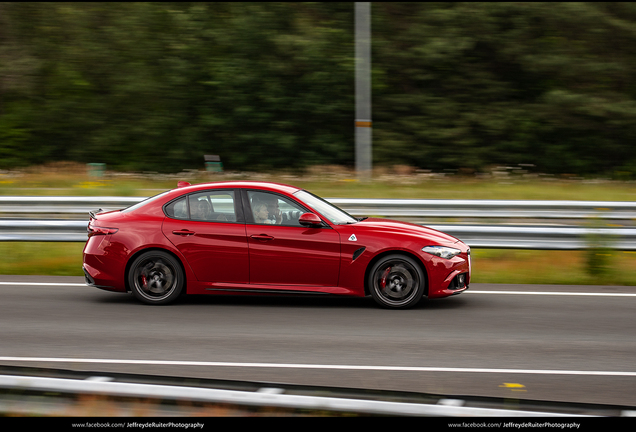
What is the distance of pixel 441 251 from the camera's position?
7.95 m

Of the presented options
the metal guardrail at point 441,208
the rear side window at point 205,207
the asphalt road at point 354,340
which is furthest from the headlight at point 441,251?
the metal guardrail at point 441,208

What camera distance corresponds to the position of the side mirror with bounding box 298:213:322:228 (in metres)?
7.91

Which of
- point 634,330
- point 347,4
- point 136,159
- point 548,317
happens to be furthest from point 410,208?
point 136,159

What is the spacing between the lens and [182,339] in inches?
263

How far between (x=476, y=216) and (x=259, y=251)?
4481mm

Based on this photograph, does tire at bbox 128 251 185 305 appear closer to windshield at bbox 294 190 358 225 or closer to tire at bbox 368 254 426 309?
windshield at bbox 294 190 358 225

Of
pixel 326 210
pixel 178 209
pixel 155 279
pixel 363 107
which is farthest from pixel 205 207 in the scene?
pixel 363 107

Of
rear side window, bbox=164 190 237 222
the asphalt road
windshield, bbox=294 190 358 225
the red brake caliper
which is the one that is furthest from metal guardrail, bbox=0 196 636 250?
rear side window, bbox=164 190 237 222

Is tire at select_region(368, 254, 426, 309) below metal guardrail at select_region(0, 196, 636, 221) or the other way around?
below

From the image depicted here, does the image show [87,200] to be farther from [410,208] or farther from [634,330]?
[634,330]

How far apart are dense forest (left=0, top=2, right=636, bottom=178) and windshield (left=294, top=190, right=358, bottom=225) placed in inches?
597

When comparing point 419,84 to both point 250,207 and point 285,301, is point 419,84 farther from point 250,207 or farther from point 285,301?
point 250,207

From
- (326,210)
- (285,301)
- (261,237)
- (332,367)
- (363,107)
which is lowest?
(332,367)

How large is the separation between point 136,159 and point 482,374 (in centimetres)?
2256
